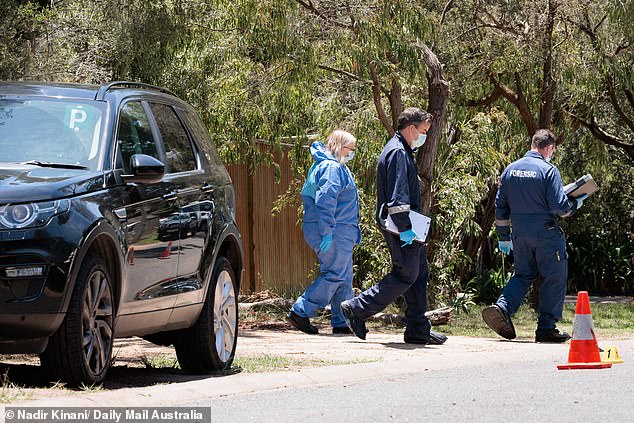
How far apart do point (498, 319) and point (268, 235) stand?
6.76 meters

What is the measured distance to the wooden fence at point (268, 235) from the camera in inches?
687

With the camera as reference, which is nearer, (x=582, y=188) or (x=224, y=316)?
(x=224, y=316)

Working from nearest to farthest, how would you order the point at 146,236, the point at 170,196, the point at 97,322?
the point at 97,322, the point at 146,236, the point at 170,196

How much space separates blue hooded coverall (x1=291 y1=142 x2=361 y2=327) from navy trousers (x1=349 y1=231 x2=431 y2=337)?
1310mm

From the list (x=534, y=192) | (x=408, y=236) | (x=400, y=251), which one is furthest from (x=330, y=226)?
(x=534, y=192)

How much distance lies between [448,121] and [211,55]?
3987mm

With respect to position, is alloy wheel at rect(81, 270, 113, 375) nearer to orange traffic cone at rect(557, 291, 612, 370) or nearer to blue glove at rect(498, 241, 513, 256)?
orange traffic cone at rect(557, 291, 612, 370)

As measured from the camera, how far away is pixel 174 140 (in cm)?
867

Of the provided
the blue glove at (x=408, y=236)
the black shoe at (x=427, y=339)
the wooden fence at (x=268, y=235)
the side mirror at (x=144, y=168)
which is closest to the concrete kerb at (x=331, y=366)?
the black shoe at (x=427, y=339)

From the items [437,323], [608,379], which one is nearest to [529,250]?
[437,323]

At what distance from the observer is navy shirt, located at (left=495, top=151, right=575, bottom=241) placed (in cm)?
1148

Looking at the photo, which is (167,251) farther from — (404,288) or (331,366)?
(404,288)

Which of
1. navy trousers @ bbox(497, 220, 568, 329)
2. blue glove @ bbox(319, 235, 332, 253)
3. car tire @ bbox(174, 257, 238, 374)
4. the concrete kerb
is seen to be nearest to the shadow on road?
car tire @ bbox(174, 257, 238, 374)

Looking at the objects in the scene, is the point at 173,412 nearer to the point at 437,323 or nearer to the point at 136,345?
the point at 136,345
